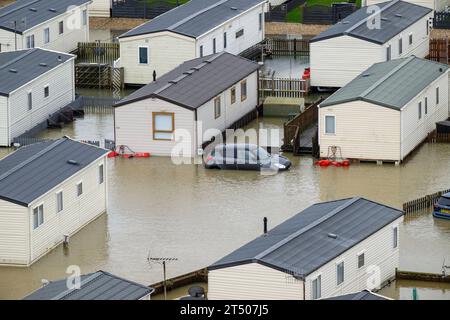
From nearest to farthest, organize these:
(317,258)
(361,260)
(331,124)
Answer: (317,258), (361,260), (331,124)

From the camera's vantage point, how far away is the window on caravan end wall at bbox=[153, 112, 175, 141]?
48844 mm

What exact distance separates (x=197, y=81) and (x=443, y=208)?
15.3 metres

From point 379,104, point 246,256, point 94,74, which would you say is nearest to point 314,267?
point 246,256

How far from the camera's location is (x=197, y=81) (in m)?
51.7

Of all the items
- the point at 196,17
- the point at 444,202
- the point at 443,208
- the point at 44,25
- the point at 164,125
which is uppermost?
the point at 196,17

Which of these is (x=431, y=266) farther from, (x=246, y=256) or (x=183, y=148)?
(x=183, y=148)

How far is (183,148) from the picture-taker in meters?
48.8

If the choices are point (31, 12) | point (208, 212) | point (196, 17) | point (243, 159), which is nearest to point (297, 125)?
point (243, 159)

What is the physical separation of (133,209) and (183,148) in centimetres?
777

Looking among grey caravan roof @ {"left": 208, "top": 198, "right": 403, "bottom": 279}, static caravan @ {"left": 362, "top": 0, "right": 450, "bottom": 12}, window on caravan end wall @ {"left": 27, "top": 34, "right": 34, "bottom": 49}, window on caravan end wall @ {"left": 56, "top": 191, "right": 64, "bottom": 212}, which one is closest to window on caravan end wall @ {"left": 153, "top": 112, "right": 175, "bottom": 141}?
window on caravan end wall @ {"left": 56, "top": 191, "right": 64, "bottom": 212}

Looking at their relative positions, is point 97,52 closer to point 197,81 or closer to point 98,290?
point 197,81

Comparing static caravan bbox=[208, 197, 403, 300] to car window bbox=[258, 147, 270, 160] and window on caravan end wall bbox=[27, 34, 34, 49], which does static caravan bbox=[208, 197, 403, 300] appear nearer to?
car window bbox=[258, 147, 270, 160]

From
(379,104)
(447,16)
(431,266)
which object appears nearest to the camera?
(431,266)

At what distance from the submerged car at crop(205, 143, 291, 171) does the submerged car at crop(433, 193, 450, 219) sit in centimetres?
830
